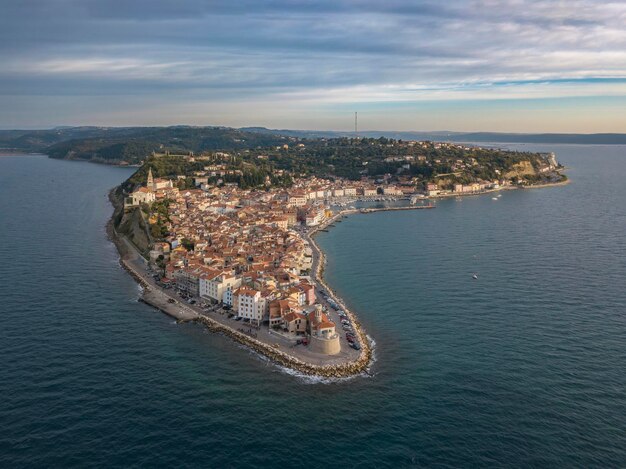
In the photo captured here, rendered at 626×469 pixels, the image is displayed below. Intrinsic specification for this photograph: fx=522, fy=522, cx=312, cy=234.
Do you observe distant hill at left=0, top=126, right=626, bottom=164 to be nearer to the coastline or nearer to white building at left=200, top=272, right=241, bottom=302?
the coastline

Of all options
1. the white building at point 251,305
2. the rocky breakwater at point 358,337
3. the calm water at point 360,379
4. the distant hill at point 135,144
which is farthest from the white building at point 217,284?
the distant hill at point 135,144

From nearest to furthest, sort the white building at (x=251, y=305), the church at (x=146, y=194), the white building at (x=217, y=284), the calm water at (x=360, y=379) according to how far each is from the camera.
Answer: the calm water at (x=360, y=379), the white building at (x=251, y=305), the white building at (x=217, y=284), the church at (x=146, y=194)

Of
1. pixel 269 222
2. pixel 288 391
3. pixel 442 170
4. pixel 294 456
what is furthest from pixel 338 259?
pixel 442 170

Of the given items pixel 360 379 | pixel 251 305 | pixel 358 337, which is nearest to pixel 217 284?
pixel 251 305

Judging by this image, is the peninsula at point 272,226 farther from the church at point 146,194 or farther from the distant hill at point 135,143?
the distant hill at point 135,143

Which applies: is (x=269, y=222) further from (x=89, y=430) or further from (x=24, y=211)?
(x=89, y=430)

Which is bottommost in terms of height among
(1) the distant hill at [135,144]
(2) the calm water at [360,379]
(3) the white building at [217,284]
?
(2) the calm water at [360,379]
